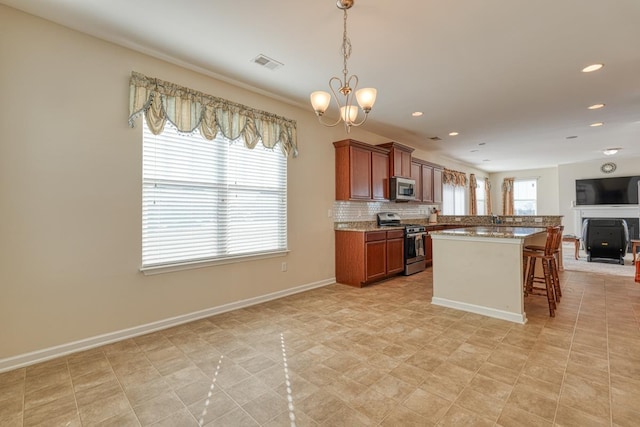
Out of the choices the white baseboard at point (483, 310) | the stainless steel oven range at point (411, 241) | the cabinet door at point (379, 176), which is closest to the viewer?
the white baseboard at point (483, 310)

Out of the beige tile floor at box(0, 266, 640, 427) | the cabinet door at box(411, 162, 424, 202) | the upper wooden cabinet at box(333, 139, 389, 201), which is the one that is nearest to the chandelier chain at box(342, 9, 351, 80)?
the upper wooden cabinet at box(333, 139, 389, 201)

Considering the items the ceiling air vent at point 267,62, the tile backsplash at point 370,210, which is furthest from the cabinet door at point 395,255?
the ceiling air vent at point 267,62

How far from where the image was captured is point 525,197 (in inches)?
422

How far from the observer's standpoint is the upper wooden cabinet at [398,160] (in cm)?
570

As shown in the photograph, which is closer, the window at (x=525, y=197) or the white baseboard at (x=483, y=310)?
the white baseboard at (x=483, y=310)

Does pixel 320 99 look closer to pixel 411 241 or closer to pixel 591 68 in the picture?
→ pixel 591 68

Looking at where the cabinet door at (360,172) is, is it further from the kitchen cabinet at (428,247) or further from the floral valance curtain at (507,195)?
the floral valance curtain at (507,195)

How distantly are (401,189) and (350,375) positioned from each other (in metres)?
4.23

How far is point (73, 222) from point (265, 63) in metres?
2.33

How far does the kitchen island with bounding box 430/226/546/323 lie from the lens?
3.16 metres

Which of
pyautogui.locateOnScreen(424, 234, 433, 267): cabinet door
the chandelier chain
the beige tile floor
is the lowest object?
the beige tile floor

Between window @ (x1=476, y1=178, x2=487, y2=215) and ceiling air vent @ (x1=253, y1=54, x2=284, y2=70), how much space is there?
9.53m

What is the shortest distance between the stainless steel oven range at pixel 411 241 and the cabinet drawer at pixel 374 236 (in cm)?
69

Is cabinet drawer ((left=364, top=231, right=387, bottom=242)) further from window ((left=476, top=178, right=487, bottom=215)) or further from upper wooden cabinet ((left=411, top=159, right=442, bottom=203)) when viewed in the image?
window ((left=476, top=178, right=487, bottom=215))
